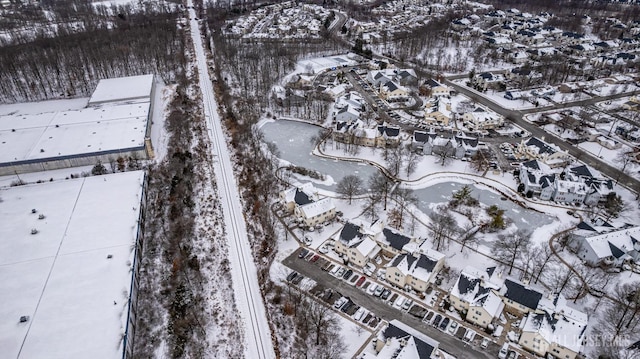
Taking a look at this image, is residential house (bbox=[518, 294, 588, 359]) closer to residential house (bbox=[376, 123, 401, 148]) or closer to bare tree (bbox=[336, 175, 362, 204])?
bare tree (bbox=[336, 175, 362, 204])

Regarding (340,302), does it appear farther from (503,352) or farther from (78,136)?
A: (78,136)

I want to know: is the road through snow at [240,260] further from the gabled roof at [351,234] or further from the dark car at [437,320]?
the dark car at [437,320]

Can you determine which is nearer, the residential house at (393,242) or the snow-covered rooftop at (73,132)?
the residential house at (393,242)

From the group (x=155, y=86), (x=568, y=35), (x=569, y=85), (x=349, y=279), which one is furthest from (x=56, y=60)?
(x=568, y=35)

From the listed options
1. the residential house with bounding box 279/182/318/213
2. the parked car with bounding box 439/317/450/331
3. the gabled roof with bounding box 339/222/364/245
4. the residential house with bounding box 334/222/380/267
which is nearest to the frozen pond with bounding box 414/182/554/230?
the residential house with bounding box 334/222/380/267

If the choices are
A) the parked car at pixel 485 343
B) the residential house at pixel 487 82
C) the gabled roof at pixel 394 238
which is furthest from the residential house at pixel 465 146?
the parked car at pixel 485 343

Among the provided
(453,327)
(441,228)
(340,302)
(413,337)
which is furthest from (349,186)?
(413,337)
